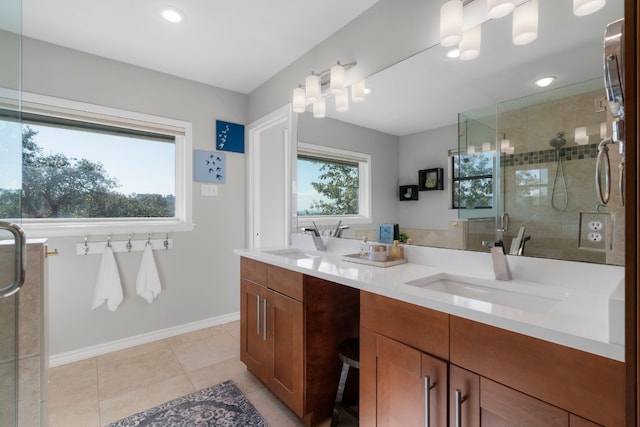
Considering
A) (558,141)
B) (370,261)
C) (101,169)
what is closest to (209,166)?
(101,169)

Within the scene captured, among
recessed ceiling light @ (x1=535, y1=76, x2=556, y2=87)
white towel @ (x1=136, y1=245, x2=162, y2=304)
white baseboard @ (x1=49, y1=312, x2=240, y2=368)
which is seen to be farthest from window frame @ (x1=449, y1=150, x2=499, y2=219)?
white baseboard @ (x1=49, y1=312, x2=240, y2=368)

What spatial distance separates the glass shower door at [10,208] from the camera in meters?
1.09

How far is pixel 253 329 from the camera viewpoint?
197 cm

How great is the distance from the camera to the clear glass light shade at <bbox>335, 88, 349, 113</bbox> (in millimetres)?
2045

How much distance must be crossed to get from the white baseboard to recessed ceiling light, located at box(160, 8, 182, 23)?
251 centimetres

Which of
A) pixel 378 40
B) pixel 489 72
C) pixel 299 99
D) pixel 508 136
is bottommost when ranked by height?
pixel 508 136

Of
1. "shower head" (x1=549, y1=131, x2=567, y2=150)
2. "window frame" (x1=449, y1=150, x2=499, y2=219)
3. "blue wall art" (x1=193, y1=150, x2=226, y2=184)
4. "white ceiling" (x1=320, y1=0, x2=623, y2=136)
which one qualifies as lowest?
"window frame" (x1=449, y1=150, x2=499, y2=219)

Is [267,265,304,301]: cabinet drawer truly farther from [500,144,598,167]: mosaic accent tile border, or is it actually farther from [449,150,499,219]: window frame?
[500,144,598,167]: mosaic accent tile border

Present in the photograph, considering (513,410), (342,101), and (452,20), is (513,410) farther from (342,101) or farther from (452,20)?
(342,101)

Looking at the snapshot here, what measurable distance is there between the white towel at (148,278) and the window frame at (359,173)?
1404mm

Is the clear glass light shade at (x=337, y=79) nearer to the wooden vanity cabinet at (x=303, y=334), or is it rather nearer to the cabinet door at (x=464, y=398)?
the wooden vanity cabinet at (x=303, y=334)

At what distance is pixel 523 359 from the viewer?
2.57 feet

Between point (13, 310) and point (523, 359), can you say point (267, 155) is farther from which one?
point (523, 359)

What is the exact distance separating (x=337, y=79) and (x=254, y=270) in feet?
4.53
